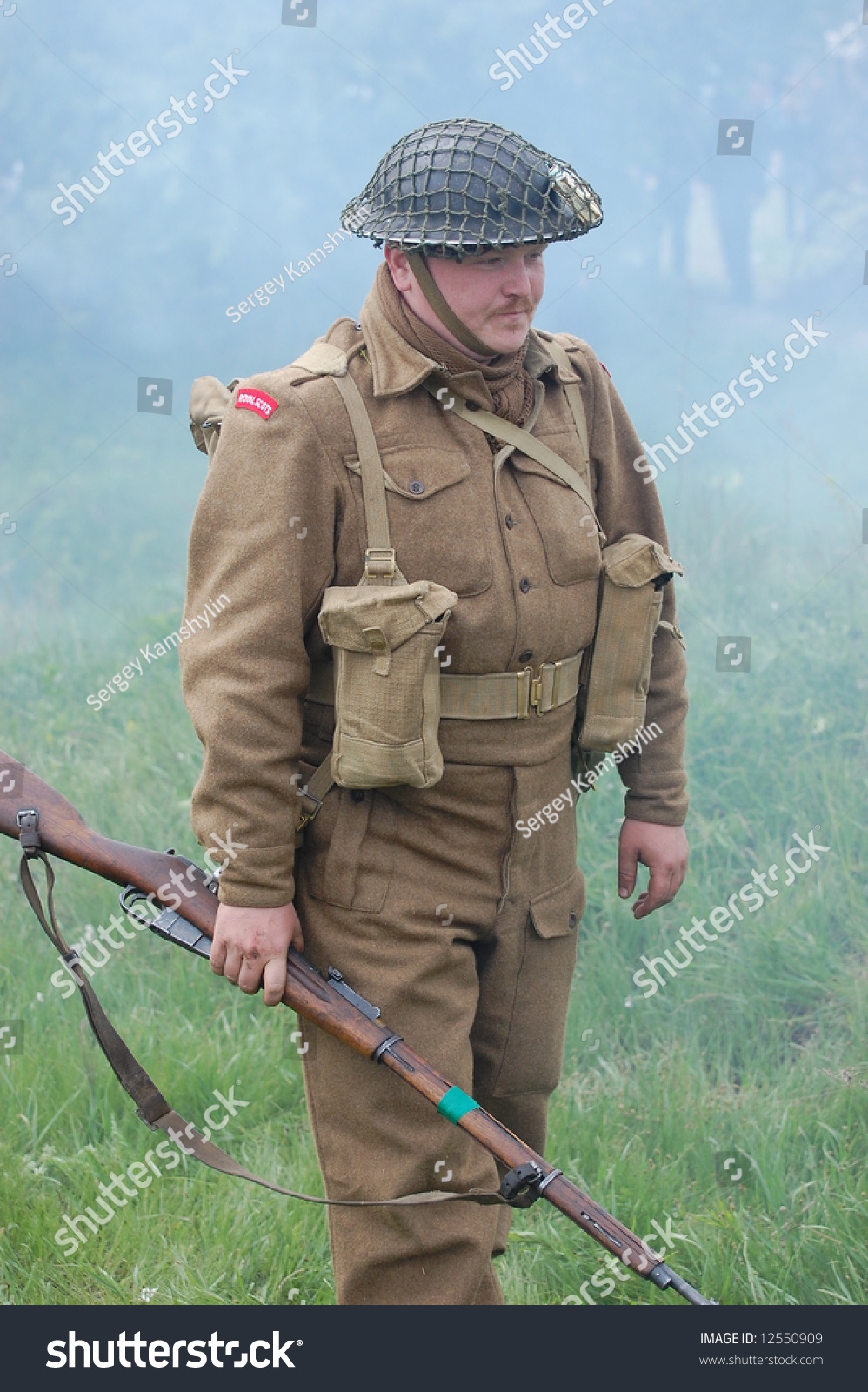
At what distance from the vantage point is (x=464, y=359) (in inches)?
109

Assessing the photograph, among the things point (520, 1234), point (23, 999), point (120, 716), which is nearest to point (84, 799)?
point (120, 716)

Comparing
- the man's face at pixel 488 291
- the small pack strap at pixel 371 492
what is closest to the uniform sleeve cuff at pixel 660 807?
the small pack strap at pixel 371 492

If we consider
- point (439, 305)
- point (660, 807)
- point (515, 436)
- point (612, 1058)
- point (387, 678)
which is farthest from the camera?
point (612, 1058)

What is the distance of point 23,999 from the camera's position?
429 centimetres

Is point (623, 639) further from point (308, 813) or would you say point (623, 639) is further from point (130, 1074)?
point (130, 1074)

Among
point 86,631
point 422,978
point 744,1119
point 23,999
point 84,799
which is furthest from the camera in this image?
point 86,631

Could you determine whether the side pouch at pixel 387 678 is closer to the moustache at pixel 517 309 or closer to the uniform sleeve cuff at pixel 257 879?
the uniform sleeve cuff at pixel 257 879

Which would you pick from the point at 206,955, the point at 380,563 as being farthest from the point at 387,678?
the point at 206,955

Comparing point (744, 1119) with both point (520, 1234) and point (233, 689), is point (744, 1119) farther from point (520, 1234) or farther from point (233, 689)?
point (233, 689)

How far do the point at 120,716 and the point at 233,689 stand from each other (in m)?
2.88

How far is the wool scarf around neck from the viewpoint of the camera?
2.77 meters

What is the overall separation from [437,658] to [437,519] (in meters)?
0.29

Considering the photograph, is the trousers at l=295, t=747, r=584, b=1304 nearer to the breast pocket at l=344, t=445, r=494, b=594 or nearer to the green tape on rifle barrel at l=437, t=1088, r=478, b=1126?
the green tape on rifle barrel at l=437, t=1088, r=478, b=1126

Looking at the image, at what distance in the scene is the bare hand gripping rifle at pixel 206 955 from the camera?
2.58 meters
